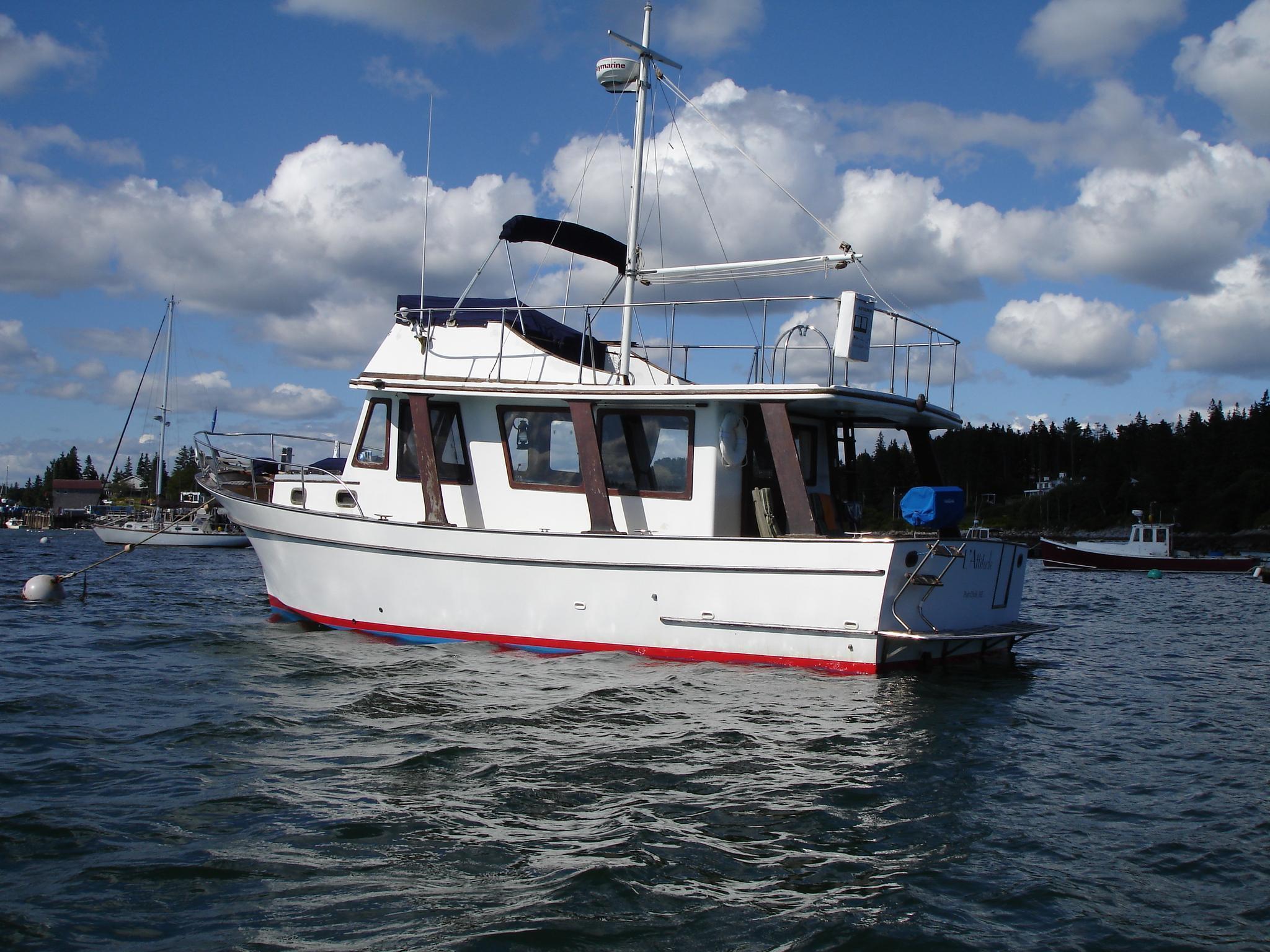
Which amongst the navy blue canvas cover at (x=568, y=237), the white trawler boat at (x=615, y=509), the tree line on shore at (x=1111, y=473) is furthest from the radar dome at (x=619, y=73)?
the tree line on shore at (x=1111, y=473)

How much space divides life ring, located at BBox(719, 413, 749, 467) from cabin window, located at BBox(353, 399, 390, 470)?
4.58 metres

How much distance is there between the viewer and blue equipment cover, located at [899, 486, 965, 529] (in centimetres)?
1036

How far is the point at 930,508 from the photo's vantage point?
10344mm

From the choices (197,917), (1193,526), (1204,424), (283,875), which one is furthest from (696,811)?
(1204,424)

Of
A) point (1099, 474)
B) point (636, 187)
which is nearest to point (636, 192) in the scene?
point (636, 187)

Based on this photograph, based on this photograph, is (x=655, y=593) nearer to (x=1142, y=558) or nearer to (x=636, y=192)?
(x=636, y=192)

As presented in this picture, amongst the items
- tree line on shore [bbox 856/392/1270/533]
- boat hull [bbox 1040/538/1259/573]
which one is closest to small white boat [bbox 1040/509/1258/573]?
boat hull [bbox 1040/538/1259/573]

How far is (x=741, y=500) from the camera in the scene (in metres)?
11.3

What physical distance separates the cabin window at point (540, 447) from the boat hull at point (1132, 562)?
125 feet

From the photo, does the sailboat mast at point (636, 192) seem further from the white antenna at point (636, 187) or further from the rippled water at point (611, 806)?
the rippled water at point (611, 806)

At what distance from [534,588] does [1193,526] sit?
319ft

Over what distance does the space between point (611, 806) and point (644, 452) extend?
19.5 ft

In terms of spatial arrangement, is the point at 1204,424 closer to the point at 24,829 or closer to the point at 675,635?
the point at 675,635

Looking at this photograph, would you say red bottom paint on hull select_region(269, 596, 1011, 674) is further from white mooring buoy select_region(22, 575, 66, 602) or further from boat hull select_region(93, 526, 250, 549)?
boat hull select_region(93, 526, 250, 549)
